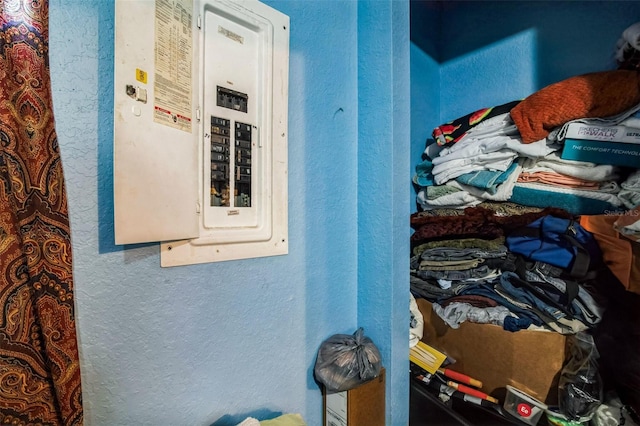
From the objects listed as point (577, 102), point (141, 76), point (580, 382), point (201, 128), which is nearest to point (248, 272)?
point (201, 128)

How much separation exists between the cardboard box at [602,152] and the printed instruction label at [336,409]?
1.06 meters

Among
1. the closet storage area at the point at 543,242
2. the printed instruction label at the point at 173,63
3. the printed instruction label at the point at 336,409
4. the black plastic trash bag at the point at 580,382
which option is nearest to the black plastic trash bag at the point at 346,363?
the printed instruction label at the point at 336,409

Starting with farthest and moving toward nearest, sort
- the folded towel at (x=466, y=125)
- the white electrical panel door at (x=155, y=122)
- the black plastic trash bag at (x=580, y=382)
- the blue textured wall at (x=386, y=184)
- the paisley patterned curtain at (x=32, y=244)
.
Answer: the folded towel at (x=466, y=125) < the blue textured wall at (x=386, y=184) < the black plastic trash bag at (x=580, y=382) < the white electrical panel door at (x=155, y=122) < the paisley patterned curtain at (x=32, y=244)

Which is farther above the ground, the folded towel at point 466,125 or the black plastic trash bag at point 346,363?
the folded towel at point 466,125

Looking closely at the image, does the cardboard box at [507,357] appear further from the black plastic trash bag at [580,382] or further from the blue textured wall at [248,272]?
the blue textured wall at [248,272]

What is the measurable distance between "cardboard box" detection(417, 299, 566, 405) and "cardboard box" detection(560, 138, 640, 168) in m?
0.57

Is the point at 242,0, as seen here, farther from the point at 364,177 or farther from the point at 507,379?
the point at 507,379

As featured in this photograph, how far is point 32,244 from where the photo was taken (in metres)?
0.51

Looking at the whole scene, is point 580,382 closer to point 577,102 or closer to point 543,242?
point 543,242

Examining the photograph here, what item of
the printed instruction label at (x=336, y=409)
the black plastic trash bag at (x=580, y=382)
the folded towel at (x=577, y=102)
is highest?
the folded towel at (x=577, y=102)

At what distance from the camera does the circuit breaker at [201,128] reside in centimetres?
60

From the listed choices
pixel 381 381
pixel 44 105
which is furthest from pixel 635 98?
→ pixel 44 105

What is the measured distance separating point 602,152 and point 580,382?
70cm

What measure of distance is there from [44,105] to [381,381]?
1100 millimetres
